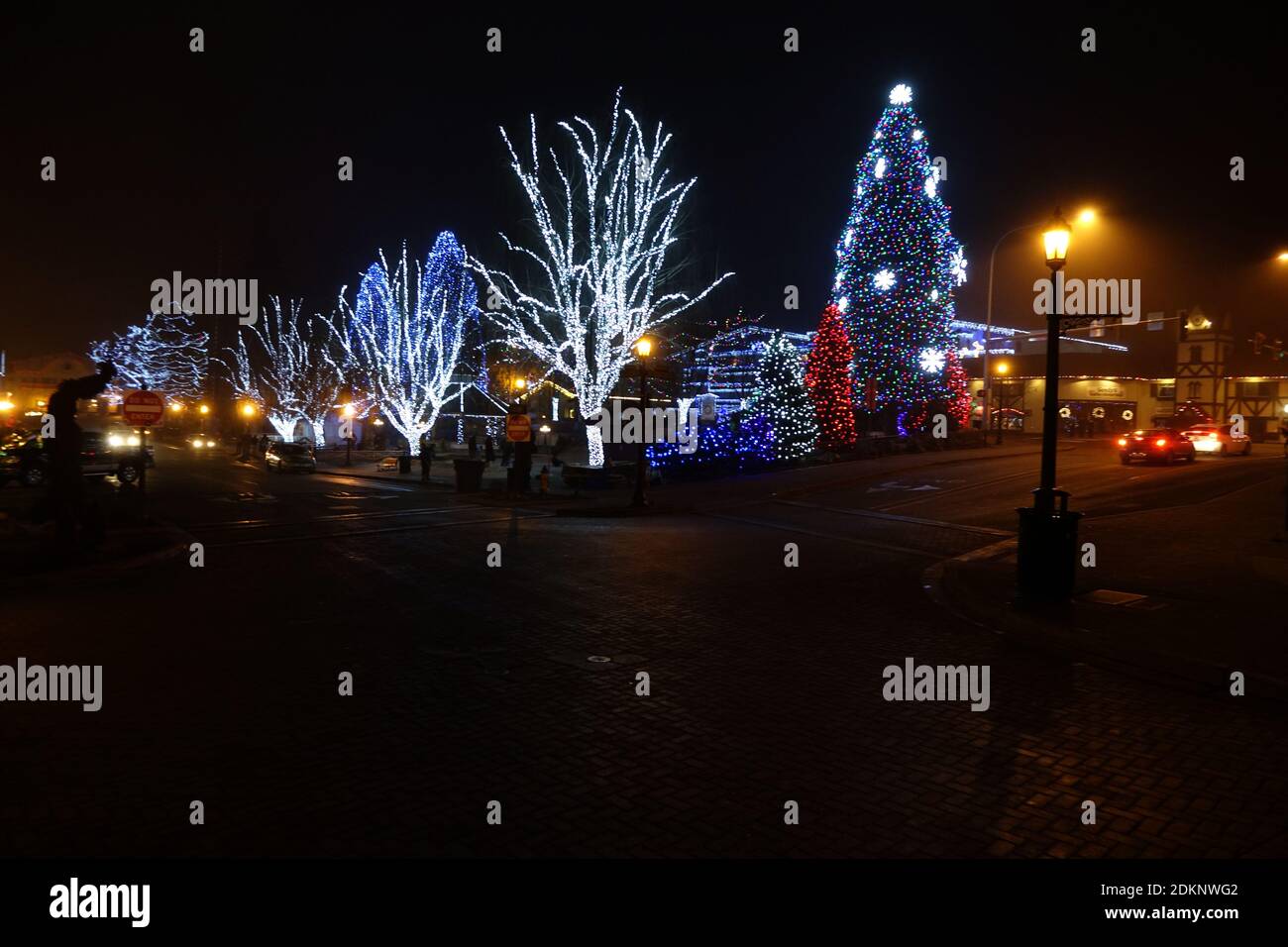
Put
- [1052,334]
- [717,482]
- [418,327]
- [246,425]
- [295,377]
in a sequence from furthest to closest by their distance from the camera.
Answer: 1. [246,425]
2. [295,377]
3. [418,327]
4. [717,482]
5. [1052,334]

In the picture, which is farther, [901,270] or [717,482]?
[901,270]

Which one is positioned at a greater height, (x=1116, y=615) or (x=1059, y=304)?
(x=1059, y=304)

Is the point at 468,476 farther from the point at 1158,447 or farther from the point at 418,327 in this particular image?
the point at 1158,447

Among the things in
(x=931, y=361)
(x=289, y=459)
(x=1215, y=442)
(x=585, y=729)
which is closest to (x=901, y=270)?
(x=931, y=361)

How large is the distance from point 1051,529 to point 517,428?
1687 cm

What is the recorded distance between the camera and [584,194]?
3166cm

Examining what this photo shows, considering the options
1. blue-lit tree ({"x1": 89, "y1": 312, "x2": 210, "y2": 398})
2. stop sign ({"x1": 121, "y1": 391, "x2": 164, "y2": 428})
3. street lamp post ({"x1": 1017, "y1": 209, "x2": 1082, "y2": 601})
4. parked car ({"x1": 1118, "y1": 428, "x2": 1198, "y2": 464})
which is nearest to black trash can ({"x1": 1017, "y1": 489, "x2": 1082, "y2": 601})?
street lamp post ({"x1": 1017, "y1": 209, "x2": 1082, "y2": 601})

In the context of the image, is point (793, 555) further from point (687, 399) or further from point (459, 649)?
point (687, 399)

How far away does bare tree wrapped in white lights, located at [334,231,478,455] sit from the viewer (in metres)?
42.0

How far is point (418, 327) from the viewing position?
138 ft

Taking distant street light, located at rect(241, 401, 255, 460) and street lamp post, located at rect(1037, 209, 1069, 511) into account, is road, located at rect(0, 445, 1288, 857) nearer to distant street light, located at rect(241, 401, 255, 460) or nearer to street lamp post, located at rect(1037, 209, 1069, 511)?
street lamp post, located at rect(1037, 209, 1069, 511)
